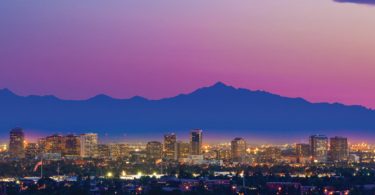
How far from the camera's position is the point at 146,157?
9488cm

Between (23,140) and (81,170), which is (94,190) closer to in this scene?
(81,170)

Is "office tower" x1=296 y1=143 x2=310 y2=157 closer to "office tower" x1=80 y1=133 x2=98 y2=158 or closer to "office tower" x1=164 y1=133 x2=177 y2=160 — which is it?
"office tower" x1=164 y1=133 x2=177 y2=160

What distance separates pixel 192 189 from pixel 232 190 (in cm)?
181

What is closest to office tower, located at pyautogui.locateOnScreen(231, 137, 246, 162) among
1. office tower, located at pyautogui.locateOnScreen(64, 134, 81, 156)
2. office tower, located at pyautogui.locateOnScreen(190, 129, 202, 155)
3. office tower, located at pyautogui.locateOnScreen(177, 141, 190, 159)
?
office tower, located at pyautogui.locateOnScreen(190, 129, 202, 155)

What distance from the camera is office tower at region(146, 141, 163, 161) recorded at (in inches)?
3743

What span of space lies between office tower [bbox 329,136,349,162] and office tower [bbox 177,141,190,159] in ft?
40.2

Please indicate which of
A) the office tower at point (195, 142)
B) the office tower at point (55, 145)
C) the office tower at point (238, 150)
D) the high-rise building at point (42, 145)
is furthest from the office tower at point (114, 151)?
the office tower at point (238, 150)

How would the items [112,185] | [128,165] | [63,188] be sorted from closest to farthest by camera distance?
1. [63,188]
2. [112,185]
3. [128,165]

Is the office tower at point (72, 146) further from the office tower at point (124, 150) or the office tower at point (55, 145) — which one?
the office tower at point (124, 150)

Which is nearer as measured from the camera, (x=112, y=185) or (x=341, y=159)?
(x=112, y=185)

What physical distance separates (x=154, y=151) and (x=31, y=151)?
416 inches

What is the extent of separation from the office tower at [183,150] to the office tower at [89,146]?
7.37m

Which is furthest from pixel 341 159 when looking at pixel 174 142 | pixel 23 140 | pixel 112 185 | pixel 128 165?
pixel 112 185

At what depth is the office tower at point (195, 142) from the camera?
97812 millimetres
